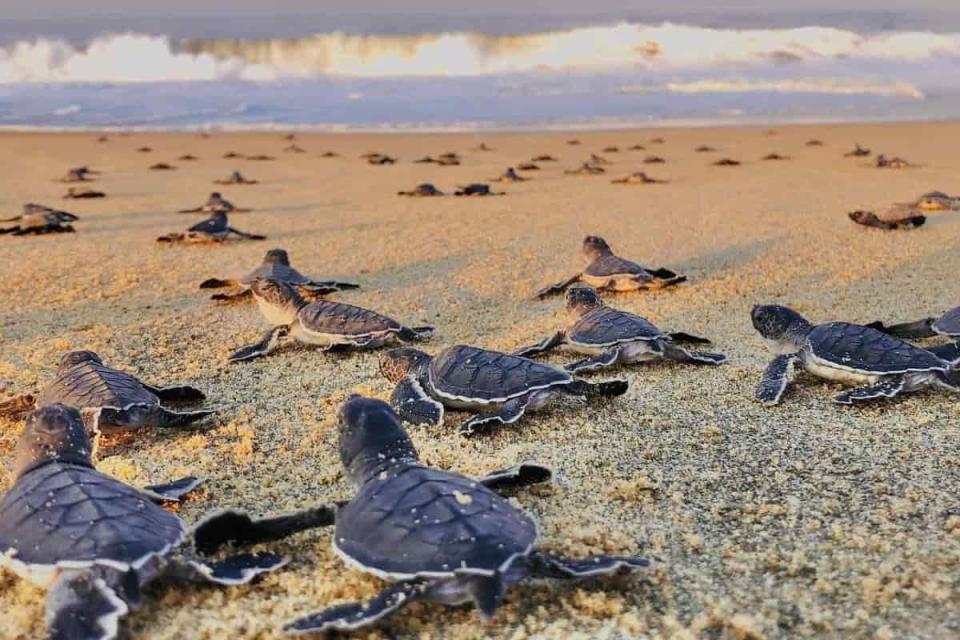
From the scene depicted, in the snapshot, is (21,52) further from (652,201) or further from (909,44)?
(909,44)

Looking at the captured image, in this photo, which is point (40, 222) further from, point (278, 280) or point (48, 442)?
point (48, 442)

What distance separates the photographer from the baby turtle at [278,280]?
18.9 feet

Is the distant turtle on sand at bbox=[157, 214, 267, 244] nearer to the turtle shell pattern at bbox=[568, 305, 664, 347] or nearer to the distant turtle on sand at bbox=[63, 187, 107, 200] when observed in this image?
the distant turtle on sand at bbox=[63, 187, 107, 200]

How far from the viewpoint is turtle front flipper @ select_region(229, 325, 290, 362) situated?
443cm

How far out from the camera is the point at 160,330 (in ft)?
16.4

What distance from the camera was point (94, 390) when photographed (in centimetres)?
330

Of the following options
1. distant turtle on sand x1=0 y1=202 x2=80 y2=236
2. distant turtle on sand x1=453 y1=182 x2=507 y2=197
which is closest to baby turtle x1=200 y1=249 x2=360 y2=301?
distant turtle on sand x1=0 y1=202 x2=80 y2=236

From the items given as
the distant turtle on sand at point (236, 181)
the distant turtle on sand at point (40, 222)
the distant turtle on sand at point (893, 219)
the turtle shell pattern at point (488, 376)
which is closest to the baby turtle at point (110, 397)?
the turtle shell pattern at point (488, 376)

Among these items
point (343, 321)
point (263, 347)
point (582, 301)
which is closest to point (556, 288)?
point (582, 301)

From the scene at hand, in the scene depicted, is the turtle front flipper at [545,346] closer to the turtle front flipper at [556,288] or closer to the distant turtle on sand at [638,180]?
the turtle front flipper at [556,288]

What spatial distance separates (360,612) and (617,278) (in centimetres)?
403

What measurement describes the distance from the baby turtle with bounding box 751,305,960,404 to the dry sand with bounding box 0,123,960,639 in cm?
7

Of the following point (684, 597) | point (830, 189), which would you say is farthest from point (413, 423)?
point (830, 189)

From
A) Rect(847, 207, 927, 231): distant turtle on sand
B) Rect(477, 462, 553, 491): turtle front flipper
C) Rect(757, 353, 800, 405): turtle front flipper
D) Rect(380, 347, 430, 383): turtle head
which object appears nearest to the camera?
Rect(477, 462, 553, 491): turtle front flipper
